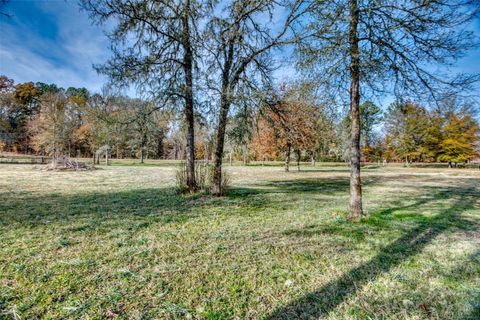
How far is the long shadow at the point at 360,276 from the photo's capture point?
2.67 metres

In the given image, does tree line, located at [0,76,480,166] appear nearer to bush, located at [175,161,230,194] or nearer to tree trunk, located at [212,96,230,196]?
tree trunk, located at [212,96,230,196]

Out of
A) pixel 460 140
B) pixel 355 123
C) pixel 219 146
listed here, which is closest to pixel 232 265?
pixel 355 123

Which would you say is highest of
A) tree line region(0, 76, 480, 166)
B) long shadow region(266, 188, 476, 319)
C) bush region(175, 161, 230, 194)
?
tree line region(0, 76, 480, 166)

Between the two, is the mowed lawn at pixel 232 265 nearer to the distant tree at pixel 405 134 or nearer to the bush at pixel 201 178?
the bush at pixel 201 178

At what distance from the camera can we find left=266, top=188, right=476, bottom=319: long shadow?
8.75 feet

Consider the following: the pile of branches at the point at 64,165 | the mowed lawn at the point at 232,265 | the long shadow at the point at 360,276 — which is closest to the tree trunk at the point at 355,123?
the mowed lawn at the point at 232,265

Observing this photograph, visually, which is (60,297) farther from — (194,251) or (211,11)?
(211,11)

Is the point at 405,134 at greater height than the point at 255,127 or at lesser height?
greater

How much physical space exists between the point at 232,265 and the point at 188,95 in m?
6.75

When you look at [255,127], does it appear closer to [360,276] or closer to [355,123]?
[355,123]

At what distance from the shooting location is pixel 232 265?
3.68 metres

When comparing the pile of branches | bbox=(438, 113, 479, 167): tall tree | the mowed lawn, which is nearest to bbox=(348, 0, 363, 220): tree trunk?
the mowed lawn

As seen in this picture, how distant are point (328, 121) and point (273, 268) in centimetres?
469

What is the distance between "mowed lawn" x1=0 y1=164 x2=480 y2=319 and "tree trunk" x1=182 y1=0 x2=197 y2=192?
292 cm
